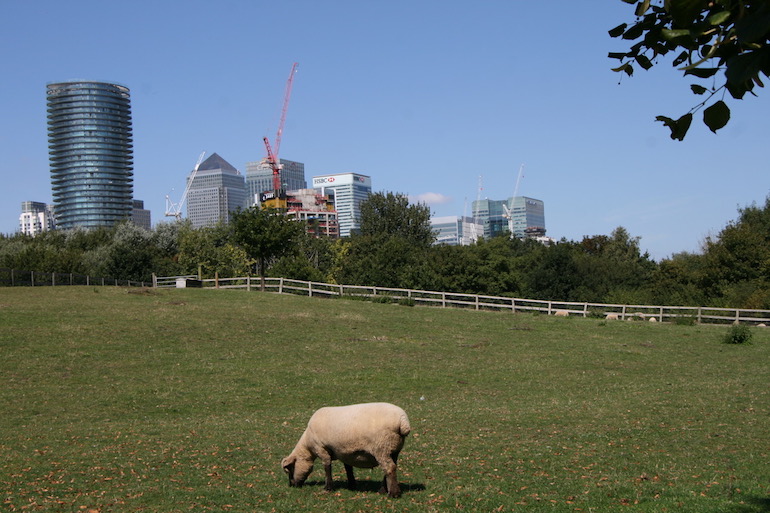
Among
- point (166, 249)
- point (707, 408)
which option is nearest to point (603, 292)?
point (707, 408)

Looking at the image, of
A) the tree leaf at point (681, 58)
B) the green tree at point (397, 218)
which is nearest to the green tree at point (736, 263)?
the green tree at point (397, 218)

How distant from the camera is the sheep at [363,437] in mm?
9969

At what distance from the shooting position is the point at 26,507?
10508 millimetres

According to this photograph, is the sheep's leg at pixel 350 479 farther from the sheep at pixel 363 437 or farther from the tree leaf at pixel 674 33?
the tree leaf at pixel 674 33

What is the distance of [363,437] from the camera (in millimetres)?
10070

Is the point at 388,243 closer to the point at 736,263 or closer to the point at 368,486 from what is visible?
the point at 736,263

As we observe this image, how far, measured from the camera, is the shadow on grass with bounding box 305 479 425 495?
11.0m

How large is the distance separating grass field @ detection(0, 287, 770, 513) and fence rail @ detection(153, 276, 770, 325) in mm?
3536

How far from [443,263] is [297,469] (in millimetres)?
68841

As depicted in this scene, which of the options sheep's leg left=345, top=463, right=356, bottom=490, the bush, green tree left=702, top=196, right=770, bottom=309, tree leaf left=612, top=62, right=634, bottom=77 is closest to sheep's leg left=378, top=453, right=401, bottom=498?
sheep's leg left=345, top=463, right=356, bottom=490

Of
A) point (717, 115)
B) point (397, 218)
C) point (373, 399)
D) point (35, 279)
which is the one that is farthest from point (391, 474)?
point (397, 218)

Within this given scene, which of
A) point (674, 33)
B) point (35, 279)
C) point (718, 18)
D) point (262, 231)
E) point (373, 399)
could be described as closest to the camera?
point (718, 18)

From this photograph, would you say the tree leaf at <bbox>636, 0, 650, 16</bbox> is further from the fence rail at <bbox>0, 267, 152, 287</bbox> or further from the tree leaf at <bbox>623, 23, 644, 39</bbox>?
the fence rail at <bbox>0, 267, 152, 287</bbox>

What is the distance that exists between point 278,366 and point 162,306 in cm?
1783
